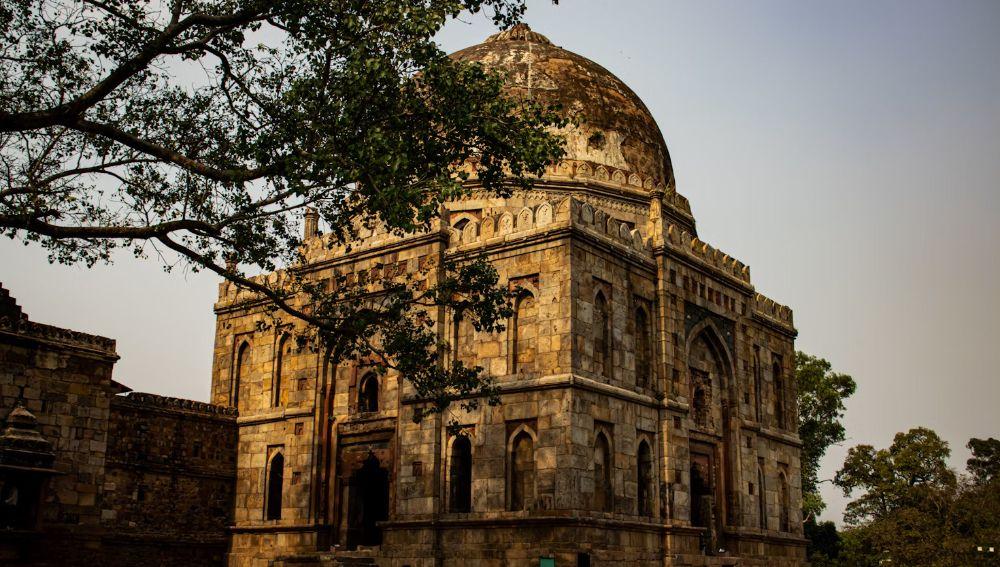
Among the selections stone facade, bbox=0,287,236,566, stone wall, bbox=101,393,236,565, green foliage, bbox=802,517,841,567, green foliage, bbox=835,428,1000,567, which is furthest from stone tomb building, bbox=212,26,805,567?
green foliage, bbox=802,517,841,567

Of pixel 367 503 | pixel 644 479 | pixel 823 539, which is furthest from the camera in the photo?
pixel 823 539

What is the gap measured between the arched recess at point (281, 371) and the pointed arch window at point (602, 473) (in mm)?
9114

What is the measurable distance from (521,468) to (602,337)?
3372 mm

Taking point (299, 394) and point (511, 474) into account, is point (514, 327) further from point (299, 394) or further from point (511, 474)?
point (299, 394)

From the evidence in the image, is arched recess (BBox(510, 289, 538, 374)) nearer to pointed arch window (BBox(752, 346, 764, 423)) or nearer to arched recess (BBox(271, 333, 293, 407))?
arched recess (BBox(271, 333, 293, 407))

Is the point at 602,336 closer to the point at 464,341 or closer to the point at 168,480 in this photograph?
the point at 464,341

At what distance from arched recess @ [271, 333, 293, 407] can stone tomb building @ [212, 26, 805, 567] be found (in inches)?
2.1

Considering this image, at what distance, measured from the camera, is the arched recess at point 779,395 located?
27.8 m

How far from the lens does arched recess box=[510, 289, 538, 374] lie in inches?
811

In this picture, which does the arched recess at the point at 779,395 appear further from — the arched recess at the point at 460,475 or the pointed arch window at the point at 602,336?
the arched recess at the point at 460,475

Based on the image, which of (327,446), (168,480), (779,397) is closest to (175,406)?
(168,480)

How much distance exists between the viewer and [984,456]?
172 ft

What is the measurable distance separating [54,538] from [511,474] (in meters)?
9.12

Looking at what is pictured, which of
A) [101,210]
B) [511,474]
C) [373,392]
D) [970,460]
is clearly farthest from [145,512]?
[970,460]
